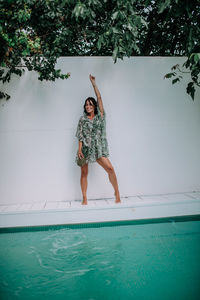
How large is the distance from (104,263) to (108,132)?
2.05 metres

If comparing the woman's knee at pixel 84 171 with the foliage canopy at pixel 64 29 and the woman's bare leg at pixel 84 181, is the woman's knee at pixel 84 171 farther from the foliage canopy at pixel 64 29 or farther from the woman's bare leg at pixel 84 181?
the foliage canopy at pixel 64 29

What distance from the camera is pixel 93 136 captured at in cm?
373

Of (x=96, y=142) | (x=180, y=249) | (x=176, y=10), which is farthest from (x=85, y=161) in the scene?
(x=176, y=10)

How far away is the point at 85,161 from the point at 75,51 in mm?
2606

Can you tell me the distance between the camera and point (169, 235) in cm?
308

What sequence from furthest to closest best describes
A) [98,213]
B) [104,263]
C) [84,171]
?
[84,171], [98,213], [104,263]

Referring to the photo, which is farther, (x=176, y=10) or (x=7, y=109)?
(x=7, y=109)

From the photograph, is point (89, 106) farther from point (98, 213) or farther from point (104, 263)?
point (104, 263)

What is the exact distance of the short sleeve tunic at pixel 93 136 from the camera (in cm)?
370

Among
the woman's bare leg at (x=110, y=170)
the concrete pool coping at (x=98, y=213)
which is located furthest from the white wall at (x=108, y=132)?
the concrete pool coping at (x=98, y=213)

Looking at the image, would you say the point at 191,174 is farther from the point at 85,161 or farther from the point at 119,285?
the point at 119,285

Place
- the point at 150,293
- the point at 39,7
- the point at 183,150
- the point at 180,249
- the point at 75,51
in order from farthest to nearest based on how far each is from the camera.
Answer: the point at 75,51 < the point at 183,150 < the point at 39,7 < the point at 180,249 < the point at 150,293

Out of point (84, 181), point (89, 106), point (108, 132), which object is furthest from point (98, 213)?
point (89, 106)

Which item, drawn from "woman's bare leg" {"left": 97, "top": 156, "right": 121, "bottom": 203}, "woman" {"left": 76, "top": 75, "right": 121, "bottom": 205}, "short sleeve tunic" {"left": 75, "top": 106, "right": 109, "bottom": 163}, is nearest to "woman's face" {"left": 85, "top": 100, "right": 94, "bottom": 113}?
"woman" {"left": 76, "top": 75, "right": 121, "bottom": 205}
